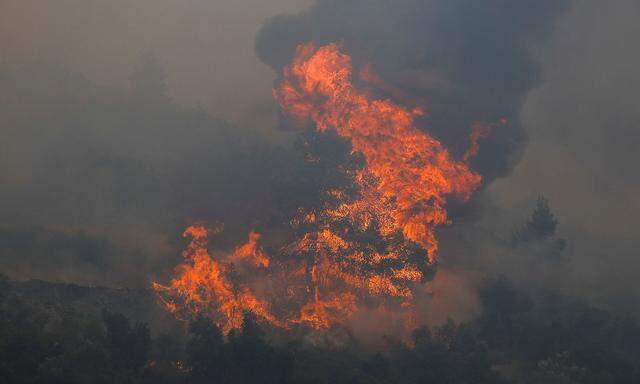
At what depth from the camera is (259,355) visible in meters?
48.8

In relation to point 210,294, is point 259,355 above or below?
below

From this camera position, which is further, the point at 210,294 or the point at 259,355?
the point at 210,294

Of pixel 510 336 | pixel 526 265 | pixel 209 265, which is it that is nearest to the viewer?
pixel 209 265

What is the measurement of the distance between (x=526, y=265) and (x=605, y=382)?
5225 centimetres

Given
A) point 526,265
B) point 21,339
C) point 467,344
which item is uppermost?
point 526,265

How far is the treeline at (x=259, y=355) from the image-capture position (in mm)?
41312

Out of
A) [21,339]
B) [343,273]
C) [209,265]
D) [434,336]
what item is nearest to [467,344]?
[434,336]

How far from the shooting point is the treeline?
4131cm

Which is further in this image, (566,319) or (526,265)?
(526,265)

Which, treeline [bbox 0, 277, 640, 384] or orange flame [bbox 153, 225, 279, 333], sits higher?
orange flame [bbox 153, 225, 279, 333]

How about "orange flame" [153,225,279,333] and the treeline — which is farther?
"orange flame" [153,225,279,333]

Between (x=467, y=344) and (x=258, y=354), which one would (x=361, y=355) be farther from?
(x=258, y=354)

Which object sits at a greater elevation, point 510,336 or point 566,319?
point 566,319

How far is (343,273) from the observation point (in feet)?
225
